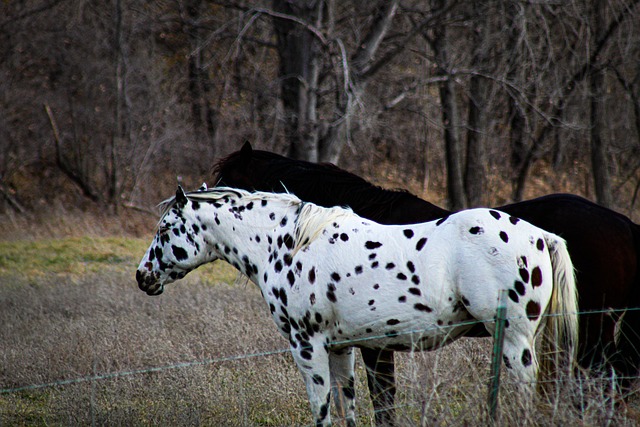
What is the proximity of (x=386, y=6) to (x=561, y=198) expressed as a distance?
20.0 feet

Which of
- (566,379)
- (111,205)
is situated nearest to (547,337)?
(566,379)

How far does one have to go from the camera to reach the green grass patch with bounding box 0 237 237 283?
34.2ft

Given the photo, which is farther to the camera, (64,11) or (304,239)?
(64,11)

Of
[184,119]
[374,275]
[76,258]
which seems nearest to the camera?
[374,275]

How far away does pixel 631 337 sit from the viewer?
4.78 metres

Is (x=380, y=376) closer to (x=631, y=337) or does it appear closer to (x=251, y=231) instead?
(x=251, y=231)

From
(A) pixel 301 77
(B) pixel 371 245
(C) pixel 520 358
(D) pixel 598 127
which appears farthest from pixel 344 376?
(D) pixel 598 127

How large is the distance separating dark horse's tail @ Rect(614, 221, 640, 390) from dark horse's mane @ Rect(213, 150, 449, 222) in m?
1.35

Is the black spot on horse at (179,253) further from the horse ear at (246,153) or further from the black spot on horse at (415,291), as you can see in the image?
the black spot on horse at (415,291)

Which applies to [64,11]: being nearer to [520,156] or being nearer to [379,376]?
[520,156]

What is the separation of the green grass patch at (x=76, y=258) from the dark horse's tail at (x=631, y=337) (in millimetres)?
6194

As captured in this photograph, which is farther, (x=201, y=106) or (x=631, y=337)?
(x=201, y=106)

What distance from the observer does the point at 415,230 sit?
4211 mm

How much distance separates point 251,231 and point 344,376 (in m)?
1.13
